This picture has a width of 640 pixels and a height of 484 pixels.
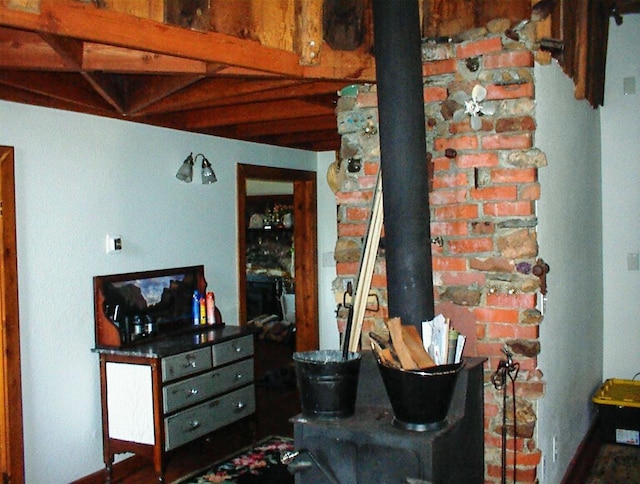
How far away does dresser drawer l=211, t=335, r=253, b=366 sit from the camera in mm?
4051

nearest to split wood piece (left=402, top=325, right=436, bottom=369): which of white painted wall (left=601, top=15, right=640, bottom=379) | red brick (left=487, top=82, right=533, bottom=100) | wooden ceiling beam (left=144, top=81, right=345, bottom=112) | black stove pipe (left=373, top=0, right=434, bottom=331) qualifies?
black stove pipe (left=373, top=0, right=434, bottom=331)

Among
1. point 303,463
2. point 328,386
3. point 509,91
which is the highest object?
point 509,91

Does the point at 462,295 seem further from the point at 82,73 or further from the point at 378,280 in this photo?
the point at 82,73

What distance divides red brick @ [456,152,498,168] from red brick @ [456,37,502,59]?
16.3 inches

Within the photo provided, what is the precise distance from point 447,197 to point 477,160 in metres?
0.20

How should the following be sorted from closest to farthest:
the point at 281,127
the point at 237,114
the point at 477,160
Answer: the point at 477,160, the point at 237,114, the point at 281,127

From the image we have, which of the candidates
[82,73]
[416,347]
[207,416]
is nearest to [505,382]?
[416,347]

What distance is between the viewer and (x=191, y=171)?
4426mm

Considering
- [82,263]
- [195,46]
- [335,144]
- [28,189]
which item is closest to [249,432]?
[82,263]

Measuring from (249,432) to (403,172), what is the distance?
2664mm

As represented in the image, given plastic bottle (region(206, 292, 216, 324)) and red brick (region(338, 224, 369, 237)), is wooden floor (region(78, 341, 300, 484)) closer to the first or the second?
plastic bottle (region(206, 292, 216, 324))

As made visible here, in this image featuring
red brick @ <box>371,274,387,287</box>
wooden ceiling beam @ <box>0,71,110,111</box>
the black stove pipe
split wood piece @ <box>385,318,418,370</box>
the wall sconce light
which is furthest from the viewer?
the wall sconce light

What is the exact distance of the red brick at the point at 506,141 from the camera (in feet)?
8.71

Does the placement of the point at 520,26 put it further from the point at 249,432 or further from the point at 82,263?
A: the point at 249,432
